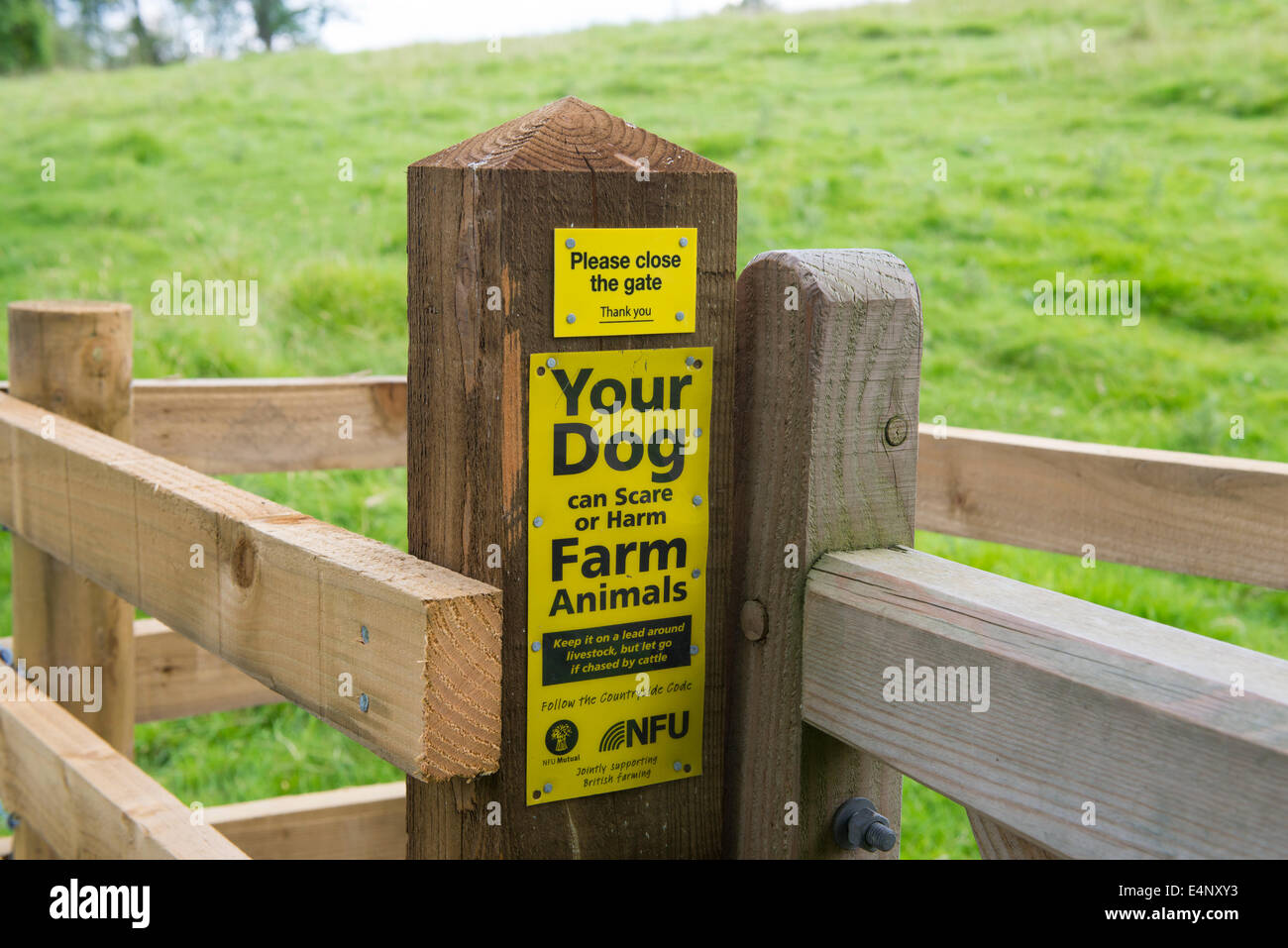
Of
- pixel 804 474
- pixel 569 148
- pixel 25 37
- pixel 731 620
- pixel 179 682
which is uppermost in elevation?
pixel 25 37

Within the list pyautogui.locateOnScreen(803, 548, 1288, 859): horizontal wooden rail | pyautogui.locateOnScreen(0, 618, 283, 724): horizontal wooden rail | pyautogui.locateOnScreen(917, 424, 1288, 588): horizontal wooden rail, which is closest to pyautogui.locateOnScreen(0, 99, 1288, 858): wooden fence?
pyautogui.locateOnScreen(803, 548, 1288, 859): horizontal wooden rail

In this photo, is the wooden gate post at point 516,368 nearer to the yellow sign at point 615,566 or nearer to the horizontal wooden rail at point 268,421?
the yellow sign at point 615,566

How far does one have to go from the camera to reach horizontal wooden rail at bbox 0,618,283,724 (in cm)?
309

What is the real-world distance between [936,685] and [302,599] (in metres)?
0.66

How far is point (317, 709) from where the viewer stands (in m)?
1.34

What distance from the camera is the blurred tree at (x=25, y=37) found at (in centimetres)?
2648

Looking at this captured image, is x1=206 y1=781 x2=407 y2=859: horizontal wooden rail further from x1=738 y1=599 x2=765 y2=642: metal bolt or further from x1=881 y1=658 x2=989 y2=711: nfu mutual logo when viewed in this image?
x1=881 y1=658 x2=989 y2=711: nfu mutual logo

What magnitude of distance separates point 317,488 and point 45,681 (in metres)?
3.70

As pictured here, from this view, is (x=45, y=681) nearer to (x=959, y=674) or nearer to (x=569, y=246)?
(x=569, y=246)

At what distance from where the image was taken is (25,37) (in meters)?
27.5

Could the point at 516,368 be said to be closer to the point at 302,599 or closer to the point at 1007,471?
the point at 302,599

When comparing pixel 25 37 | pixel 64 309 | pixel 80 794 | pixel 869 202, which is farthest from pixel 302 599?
pixel 25 37

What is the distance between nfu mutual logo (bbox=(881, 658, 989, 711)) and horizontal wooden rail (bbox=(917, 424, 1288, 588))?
128 centimetres
